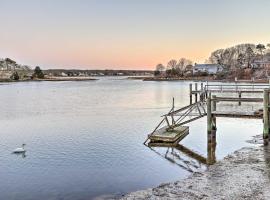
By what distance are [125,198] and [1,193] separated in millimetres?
5653

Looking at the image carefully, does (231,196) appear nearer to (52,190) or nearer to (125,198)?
(125,198)

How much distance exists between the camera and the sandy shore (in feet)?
42.8

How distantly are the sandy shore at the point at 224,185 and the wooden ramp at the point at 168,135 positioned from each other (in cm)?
652

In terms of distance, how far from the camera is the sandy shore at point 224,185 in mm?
13055

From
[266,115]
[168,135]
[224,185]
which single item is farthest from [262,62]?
[224,185]

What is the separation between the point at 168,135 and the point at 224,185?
1064cm

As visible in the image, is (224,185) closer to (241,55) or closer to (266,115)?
(266,115)

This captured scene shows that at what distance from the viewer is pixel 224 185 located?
14086mm

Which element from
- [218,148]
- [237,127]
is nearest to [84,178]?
[218,148]

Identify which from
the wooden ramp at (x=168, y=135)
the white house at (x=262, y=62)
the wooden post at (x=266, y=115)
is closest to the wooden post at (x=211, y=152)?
the wooden ramp at (x=168, y=135)

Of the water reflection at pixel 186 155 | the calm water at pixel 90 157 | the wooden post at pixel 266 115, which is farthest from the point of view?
the wooden post at pixel 266 115

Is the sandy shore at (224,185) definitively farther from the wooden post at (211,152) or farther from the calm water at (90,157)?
the wooden post at (211,152)

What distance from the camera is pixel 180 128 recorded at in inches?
1085

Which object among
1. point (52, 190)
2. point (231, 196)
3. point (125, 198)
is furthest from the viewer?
point (52, 190)
